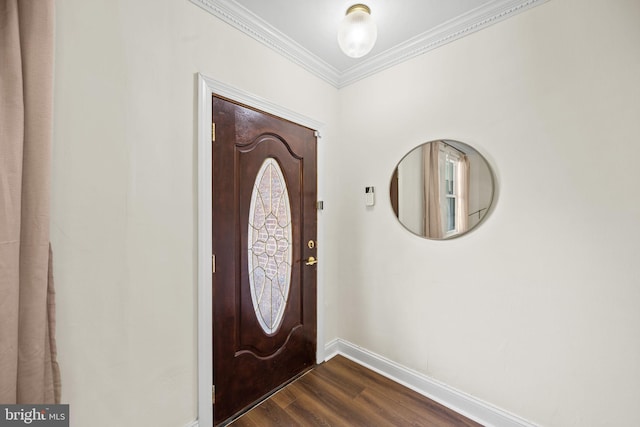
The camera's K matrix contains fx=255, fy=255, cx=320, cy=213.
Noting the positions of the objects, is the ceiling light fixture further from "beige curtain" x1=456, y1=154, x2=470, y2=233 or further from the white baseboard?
the white baseboard

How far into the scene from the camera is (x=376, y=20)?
1693mm

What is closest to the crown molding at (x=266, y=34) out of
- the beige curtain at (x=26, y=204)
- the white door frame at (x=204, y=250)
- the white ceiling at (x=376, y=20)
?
the white ceiling at (x=376, y=20)

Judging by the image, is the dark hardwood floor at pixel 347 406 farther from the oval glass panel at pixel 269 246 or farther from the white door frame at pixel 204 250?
the oval glass panel at pixel 269 246

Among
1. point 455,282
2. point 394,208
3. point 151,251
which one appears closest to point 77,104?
Answer: point 151,251

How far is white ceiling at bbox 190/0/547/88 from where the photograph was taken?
154 cm

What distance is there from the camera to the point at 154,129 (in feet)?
4.25

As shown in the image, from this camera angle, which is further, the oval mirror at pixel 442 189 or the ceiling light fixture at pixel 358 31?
the oval mirror at pixel 442 189

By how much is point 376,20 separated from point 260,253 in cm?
175

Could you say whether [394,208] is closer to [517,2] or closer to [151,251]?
[517,2]

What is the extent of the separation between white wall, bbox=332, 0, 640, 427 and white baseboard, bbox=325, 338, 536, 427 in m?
0.05

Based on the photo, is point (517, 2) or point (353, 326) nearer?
point (517, 2)

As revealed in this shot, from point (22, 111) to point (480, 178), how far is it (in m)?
2.23

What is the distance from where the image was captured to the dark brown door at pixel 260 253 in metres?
1.56

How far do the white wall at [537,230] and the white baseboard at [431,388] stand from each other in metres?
0.05
